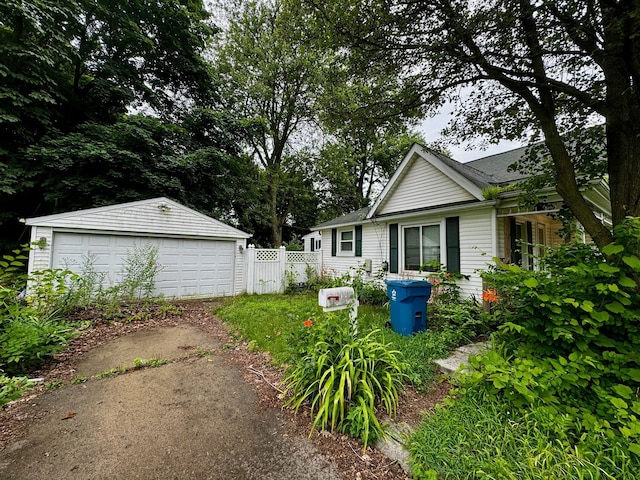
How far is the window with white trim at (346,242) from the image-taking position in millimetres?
9930

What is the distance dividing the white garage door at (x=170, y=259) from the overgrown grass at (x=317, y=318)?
240 cm

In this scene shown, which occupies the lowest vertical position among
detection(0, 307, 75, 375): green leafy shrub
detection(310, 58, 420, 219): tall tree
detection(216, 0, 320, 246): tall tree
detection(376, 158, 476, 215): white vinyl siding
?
detection(0, 307, 75, 375): green leafy shrub

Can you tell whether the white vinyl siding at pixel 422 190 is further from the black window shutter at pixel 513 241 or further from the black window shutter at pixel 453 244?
the black window shutter at pixel 513 241

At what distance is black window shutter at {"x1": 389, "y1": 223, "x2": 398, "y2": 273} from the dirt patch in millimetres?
4849

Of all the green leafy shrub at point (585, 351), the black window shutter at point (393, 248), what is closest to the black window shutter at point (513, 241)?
the black window shutter at point (393, 248)

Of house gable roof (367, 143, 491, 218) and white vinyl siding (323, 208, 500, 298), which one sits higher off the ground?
house gable roof (367, 143, 491, 218)

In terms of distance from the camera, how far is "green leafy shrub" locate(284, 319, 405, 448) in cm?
212

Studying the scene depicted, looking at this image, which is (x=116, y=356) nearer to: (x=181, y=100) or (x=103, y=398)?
(x=103, y=398)

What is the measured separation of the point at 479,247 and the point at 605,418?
4162mm

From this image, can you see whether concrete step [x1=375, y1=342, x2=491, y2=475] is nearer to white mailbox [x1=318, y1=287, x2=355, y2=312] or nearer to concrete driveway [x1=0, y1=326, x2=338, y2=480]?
concrete driveway [x1=0, y1=326, x2=338, y2=480]

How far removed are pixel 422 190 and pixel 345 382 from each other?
19.8 ft

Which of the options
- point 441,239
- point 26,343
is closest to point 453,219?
point 441,239

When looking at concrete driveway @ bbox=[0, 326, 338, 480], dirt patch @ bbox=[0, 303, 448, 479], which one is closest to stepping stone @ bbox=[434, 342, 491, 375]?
dirt patch @ bbox=[0, 303, 448, 479]

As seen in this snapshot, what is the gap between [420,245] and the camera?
692 centimetres
